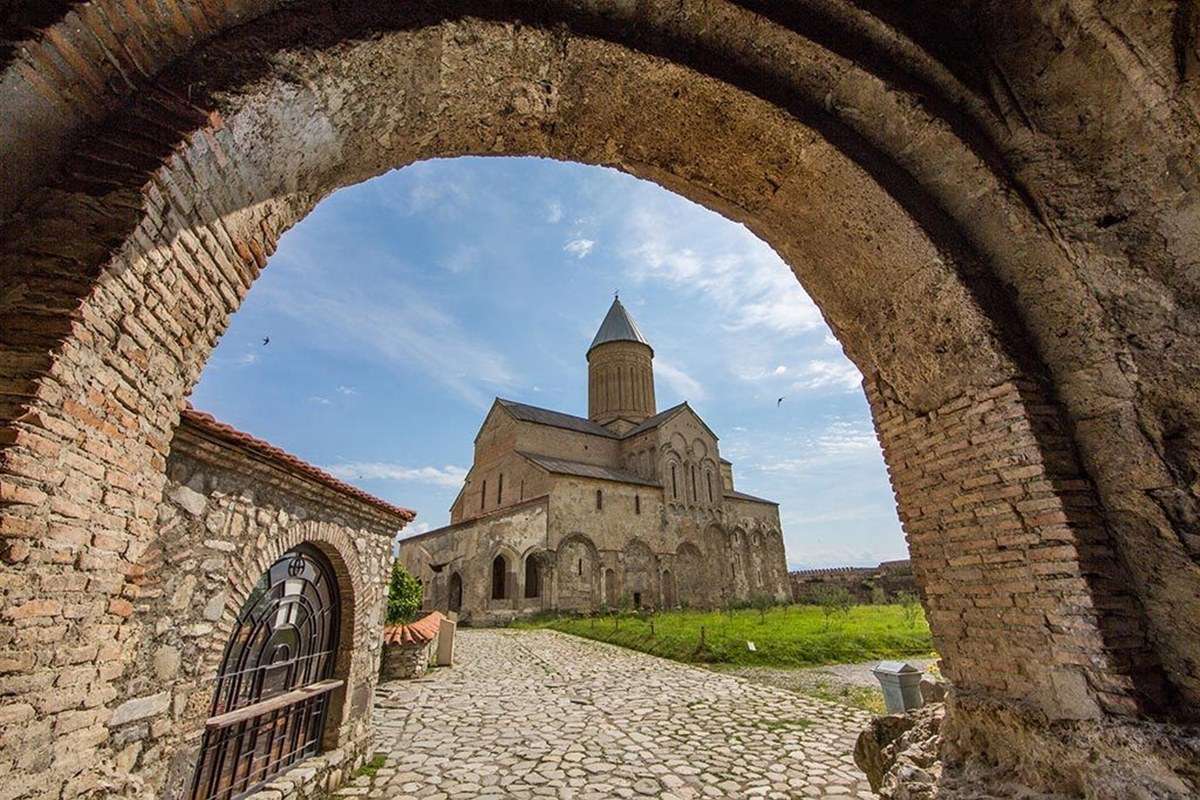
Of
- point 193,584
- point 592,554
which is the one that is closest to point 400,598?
point 193,584

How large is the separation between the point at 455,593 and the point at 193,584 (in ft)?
75.5

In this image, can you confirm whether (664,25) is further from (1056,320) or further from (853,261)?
(1056,320)

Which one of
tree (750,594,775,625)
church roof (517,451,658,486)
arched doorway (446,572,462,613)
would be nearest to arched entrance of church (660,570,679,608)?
tree (750,594,775,625)

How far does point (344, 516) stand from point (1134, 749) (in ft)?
19.0

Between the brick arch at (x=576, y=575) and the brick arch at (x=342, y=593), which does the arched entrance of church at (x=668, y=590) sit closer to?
the brick arch at (x=576, y=575)

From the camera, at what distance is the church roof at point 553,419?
2952 cm

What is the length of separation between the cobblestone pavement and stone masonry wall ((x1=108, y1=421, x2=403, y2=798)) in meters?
1.49

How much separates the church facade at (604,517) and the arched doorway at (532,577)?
5 cm

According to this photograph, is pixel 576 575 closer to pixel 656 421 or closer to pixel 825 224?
pixel 656 421

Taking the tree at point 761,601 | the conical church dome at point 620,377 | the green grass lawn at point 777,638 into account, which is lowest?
the green grass lawn at point 777,638

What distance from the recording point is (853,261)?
359 cm

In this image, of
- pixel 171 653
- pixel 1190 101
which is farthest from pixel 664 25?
pixel 171 653

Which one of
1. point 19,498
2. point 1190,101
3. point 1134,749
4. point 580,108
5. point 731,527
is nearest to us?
point 19,498

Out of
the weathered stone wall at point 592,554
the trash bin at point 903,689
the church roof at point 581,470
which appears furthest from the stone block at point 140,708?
the church roof at point 581,470
